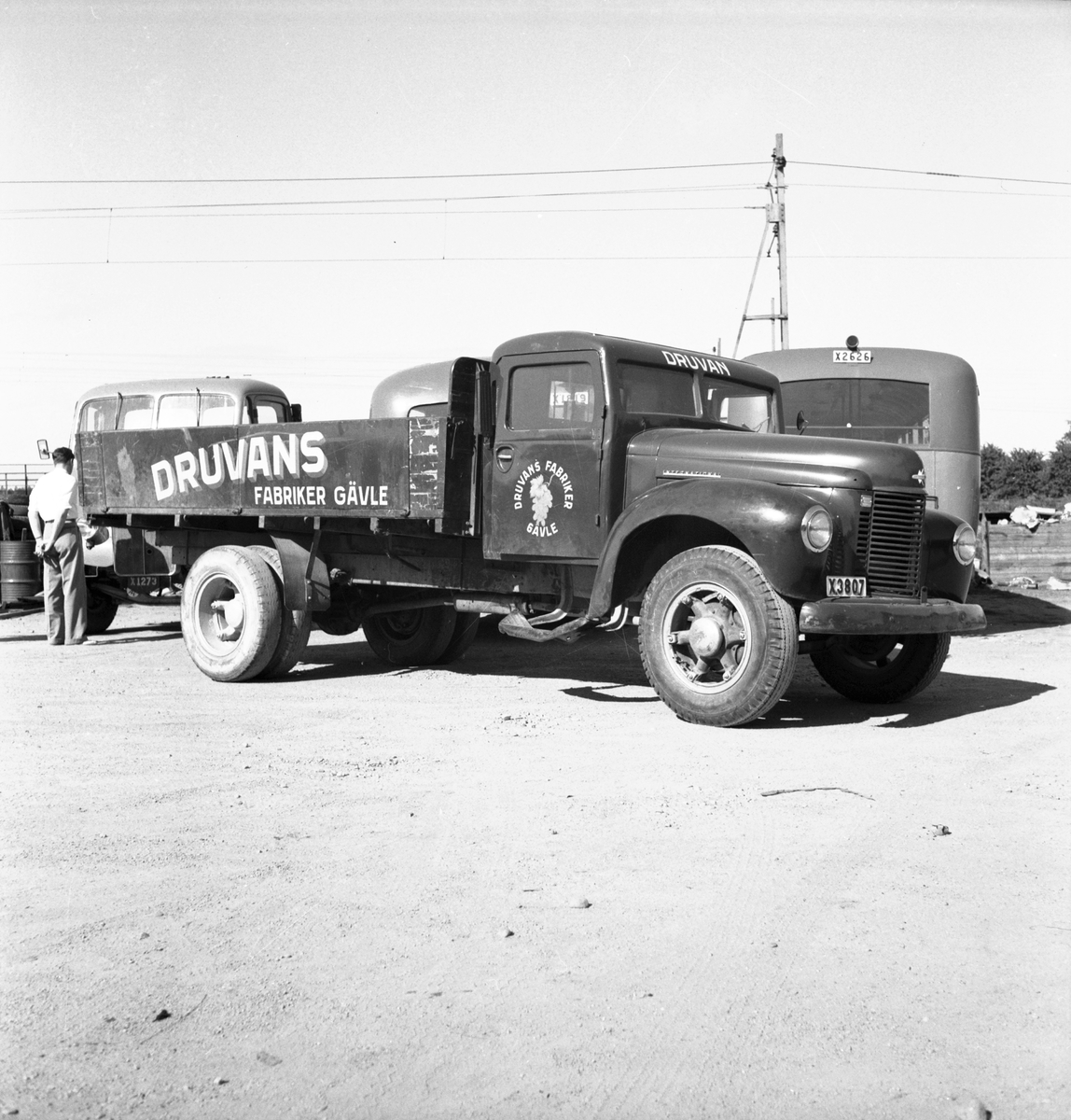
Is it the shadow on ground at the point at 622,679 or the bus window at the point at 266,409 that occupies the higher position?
the bus window at the point at 266,409

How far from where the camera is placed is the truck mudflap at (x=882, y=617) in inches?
257

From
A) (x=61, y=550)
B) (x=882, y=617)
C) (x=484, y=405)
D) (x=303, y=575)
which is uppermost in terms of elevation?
(x=484, y=405)

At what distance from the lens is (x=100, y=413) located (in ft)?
48.1

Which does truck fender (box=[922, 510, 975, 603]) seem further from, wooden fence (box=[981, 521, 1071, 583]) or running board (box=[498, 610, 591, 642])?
wooden fence (box=[981, 521, 1071, 583])

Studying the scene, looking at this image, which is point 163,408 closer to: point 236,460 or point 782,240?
point 236,460

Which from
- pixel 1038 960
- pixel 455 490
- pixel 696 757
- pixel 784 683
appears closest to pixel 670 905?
pixel 1038 960

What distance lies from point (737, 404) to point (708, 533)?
1.56 m

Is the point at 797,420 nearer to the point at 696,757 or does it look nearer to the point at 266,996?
the point at 696,757

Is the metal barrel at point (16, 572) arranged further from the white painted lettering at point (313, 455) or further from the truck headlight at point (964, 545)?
the truck headlight at point (964, 545)

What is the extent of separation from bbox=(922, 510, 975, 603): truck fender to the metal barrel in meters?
10.6

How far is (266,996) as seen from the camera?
9.95ft

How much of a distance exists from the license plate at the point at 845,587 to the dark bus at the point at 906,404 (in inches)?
211

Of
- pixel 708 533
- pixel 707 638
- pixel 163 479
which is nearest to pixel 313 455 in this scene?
pixel 163 479

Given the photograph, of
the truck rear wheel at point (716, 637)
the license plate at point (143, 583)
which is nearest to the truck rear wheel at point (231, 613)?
the license plate at point (143, 583)
